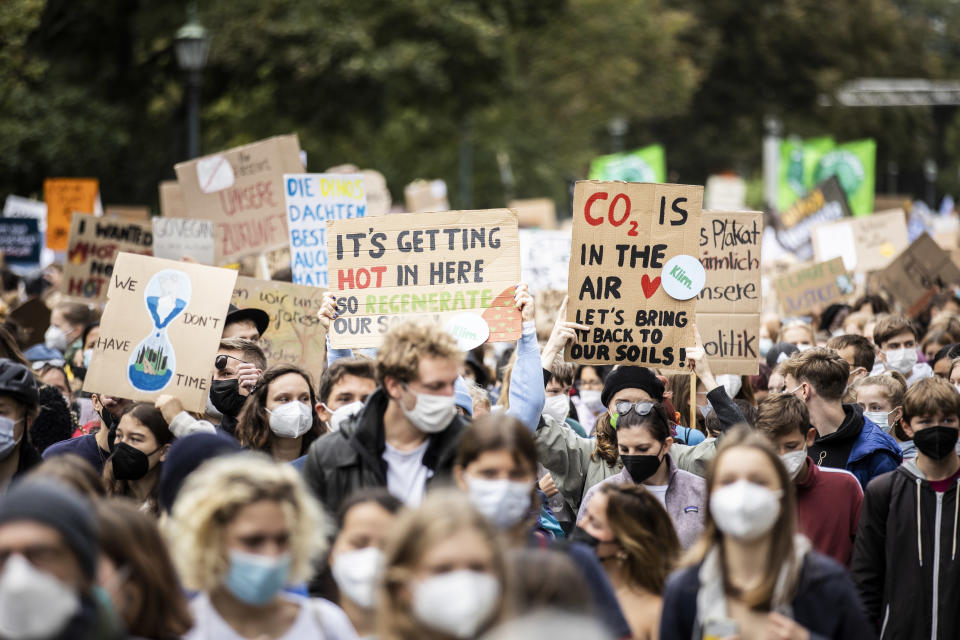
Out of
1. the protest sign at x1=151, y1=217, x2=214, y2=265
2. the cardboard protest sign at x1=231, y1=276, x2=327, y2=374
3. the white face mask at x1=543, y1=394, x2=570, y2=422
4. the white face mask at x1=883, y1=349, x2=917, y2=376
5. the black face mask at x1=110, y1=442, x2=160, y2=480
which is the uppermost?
the protest sign at x1=151, y1=217, x2=214, y2=265

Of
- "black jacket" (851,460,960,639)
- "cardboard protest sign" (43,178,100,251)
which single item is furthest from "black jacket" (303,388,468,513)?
"cardboard protest sign" (43,178,100,251)

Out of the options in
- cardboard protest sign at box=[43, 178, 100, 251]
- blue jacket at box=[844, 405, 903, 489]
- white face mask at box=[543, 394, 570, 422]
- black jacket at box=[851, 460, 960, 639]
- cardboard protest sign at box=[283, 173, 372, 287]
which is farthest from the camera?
cardboard protest sign at box=[43, 178, 100, 251]

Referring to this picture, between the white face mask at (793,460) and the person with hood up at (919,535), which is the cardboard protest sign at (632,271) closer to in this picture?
the white face mask at (793,460)

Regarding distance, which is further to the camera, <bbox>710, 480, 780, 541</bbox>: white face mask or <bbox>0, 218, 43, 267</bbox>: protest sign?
<bbox>0, 218, 43, 267</bbox>: protest sign

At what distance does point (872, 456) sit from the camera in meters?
6.43

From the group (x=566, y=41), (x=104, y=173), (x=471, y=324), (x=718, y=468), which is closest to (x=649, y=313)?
(x=471, y=324)

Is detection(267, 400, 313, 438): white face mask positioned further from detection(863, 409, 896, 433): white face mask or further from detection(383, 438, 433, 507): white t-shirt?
detection(863, 409, 896, 433): white face mask

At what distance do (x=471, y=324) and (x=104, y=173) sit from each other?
17650 millimetres

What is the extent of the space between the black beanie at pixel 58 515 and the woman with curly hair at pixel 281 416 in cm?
264

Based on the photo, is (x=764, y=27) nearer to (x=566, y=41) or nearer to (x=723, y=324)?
(x=566, y=41)

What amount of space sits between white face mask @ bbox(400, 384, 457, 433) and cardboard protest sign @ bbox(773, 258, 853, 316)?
772 centimetres

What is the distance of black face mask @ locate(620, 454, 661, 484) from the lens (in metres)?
5.66

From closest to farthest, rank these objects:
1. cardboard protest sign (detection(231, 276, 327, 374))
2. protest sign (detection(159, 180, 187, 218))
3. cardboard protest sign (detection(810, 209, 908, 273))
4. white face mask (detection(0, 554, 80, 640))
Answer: white face mask (detection(0, 554, 80, 640))
cardboard protest sign (detection(231, 276, 327, 374))
protest sign (detection(159, 180, 187, 218))
cardboard protest sign (detection(810, 209, 908, 273))

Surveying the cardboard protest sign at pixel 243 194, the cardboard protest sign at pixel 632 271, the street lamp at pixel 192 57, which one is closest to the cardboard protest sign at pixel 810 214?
the street lamp at pixel 192 57
